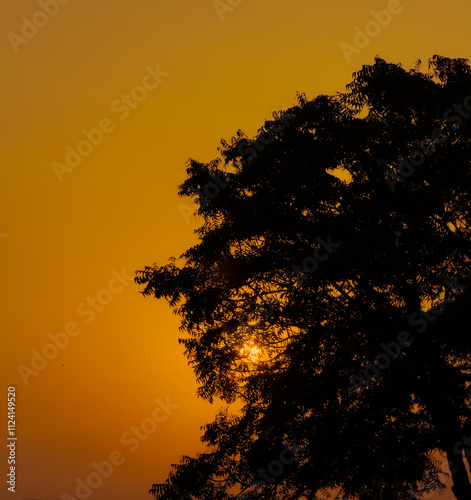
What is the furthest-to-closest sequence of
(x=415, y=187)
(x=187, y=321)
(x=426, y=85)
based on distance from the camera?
(x=187, y=321) → (x=426, y=85) → (x=415, y=187)

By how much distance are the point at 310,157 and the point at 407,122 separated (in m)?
2.53

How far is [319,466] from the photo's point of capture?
609 inches

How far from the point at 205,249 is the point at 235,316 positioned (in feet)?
6.44

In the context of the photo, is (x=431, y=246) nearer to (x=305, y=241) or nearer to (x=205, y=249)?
(x=305, y=241)

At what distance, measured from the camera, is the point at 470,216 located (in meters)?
16.2

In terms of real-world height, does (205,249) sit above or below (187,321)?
above

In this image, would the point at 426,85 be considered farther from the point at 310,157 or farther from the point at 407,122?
the point at 310,157

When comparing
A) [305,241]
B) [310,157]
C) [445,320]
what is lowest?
[445,320]

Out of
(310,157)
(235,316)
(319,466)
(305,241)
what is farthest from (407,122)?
(319,466)

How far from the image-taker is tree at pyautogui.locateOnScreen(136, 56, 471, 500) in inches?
602

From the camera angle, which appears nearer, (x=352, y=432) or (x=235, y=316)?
(x=352, y=432)

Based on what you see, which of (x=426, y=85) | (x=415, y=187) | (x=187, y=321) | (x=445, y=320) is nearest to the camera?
(x=445, y=320)

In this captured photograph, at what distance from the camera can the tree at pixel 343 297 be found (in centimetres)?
1530

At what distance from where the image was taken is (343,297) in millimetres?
17016
